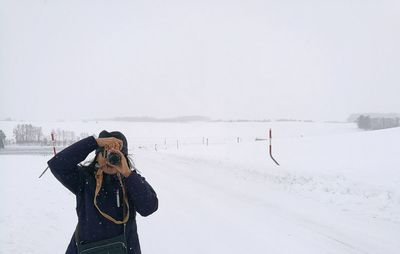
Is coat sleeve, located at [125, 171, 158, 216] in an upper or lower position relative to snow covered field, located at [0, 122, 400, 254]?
upper

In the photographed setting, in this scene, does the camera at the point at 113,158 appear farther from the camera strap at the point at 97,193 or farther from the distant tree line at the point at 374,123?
the distant tree line at the point at 374,123

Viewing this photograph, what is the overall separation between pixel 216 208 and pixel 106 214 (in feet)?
20.6

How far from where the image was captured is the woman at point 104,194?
2.74 m

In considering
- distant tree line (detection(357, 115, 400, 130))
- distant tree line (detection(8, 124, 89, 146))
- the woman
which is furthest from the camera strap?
distant tree line (detection(357, 115, 400, 130))

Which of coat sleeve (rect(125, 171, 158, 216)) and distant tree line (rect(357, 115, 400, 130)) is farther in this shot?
distant tree line (rect(357, 115, 400, 130))

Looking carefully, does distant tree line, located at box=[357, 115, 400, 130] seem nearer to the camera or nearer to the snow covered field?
the snow covered field

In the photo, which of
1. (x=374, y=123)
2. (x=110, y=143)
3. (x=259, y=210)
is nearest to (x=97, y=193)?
(x=110, y=143)

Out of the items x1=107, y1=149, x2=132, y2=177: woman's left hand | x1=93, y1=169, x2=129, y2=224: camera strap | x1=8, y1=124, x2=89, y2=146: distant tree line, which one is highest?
x1=107, y1=149, x2=132, y2=177: woman's left hand

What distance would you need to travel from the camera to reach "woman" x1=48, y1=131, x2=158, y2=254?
2.74m

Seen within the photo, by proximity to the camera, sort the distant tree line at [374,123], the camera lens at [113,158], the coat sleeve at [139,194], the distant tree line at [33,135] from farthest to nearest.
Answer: the distant tree line at [374,123]
the distant tree line at [33,135]
the coat sleeve at [139,194]
the camera lens at [113,158]

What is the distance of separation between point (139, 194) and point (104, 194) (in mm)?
287

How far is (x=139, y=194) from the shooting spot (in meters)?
2.88

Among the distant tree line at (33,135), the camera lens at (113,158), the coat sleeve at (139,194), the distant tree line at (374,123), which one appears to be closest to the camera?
the camera lens at (113,158)

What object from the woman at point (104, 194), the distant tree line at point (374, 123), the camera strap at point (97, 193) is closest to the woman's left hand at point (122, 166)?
the woman at point (104, 194)
